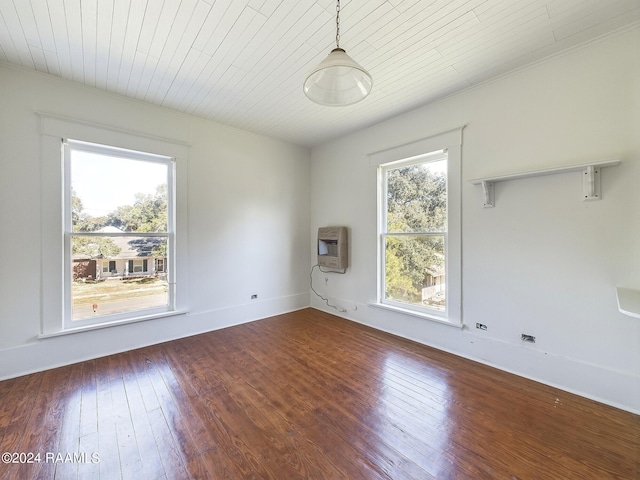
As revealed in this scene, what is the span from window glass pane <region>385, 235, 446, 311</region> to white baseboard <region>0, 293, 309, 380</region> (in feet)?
6.86

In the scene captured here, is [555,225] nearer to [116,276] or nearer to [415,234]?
[415,234]

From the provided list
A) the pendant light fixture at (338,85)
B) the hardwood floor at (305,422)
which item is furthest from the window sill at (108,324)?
the pendant light fixture at (338,85)

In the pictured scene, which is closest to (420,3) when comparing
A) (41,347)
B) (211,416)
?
(211,416)

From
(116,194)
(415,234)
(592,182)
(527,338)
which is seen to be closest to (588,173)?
(592,182)

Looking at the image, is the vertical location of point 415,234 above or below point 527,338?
above

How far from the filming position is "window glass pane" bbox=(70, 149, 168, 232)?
286 cm

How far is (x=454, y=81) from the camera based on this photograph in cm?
269

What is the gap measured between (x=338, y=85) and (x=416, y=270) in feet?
7.93

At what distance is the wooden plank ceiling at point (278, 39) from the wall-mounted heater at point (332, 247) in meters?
1.96

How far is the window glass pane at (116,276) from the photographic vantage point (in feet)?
9.39

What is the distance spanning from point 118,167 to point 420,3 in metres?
3.38

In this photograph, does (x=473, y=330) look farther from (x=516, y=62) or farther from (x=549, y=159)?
(x=516, y=62)

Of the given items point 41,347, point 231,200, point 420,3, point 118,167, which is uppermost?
point 420,3

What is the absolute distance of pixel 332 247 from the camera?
14.2 ft
